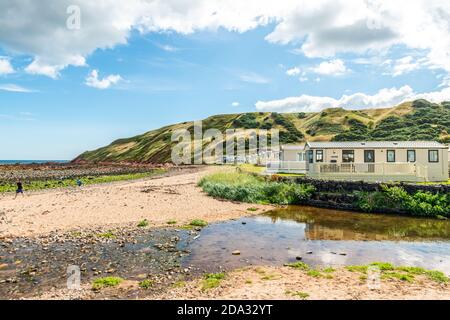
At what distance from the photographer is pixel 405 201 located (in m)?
24.4

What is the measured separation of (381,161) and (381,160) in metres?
0.12

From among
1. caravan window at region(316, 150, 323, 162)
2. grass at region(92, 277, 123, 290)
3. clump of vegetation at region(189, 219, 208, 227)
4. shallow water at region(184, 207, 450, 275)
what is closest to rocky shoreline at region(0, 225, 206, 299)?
grass at region(92, 277, 123, 290)

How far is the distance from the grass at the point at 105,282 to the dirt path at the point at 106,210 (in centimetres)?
846

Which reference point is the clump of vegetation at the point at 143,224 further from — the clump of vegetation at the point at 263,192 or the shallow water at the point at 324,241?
the clump of vegetation at the point at 263,192

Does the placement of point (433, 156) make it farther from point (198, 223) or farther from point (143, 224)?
point (143, 224)

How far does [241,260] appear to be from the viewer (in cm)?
1327

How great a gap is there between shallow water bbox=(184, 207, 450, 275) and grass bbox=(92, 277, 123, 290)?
3094mm

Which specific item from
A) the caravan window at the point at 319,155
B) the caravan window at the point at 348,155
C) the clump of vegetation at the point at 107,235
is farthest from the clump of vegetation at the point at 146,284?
the caravan window at the point at 348,155

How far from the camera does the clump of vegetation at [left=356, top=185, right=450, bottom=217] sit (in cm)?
2322

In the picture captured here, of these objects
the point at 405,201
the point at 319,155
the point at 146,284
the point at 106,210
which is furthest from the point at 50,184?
the point at 405,201

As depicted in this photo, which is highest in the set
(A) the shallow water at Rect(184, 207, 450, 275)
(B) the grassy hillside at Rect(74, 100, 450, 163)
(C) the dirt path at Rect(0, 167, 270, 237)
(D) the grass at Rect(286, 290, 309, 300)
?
(B) the grassy hillside at Rect(74, 100, 450, 163)

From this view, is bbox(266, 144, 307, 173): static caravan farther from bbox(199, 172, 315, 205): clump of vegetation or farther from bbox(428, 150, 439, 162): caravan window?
bbox(428, 150, 439, 162): caravan window

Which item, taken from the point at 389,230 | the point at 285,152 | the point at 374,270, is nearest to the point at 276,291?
the point at 374,270
